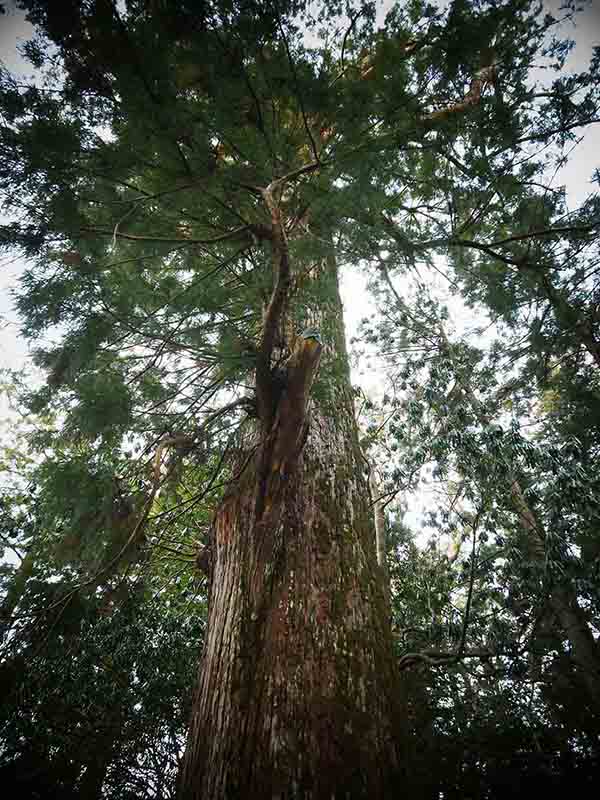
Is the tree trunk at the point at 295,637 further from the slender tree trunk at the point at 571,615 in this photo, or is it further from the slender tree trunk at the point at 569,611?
the slender tree trunk at the point at 571,615

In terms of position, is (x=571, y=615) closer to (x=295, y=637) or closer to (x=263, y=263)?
(x=295, y=637)

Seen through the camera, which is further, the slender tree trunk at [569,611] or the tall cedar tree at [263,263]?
the slender tree trunk at [569,611]

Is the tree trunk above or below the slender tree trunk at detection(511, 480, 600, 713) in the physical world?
below

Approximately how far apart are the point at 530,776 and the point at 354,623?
2.61 m

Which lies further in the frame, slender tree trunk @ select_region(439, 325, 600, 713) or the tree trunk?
slender tree trunk @ select_region(439, 325, 600, 713)

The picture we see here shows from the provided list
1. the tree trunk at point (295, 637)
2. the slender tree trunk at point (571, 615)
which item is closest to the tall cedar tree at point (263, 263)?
the tree trunk at point (295, 637)

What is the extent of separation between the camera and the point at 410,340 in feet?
21.5

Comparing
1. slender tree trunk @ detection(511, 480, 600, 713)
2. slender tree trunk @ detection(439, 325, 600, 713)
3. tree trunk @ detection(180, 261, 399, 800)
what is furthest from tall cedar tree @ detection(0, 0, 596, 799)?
slender tree trunk @ detection(511, 480, 600, 713)

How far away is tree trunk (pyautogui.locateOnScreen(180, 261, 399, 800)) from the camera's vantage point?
1.28 metres

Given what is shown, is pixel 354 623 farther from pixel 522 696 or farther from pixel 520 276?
pixel 522 696

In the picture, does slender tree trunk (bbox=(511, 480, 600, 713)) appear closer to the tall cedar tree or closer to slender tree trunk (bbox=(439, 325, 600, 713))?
slender tree trunk (bbox=(439, 325, 600, 713))

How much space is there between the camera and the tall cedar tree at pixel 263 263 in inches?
58.0

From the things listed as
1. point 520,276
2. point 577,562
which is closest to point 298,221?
point 520,276

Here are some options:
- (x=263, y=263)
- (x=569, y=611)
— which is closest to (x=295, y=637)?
(x=263, y=263)
